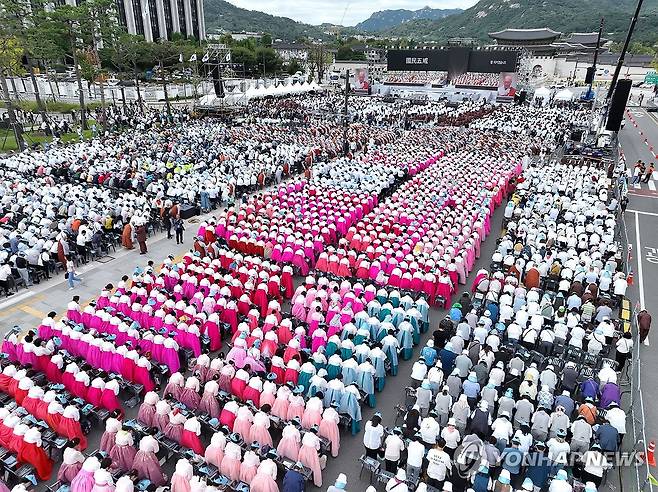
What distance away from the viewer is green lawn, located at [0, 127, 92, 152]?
3222cm

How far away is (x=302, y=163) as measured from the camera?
25953mm

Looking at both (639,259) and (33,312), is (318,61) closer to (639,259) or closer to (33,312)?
(639,259)

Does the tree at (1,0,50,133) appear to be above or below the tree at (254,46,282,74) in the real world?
above

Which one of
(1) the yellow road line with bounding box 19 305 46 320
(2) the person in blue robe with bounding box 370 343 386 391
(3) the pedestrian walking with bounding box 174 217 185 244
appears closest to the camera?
(2) the person in blue robe with bounding box 370 343 386 391

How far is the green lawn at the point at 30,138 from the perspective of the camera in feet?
106

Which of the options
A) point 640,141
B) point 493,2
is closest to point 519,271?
point 640,141

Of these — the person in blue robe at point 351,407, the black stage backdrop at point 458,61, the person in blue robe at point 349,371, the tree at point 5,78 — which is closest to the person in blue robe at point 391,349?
the person in blue robe at point 349,371

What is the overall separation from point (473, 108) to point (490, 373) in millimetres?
41980

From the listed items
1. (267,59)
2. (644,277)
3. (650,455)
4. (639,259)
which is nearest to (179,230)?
(650,455)

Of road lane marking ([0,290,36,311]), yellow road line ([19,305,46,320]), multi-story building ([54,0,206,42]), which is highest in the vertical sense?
multi-story building ([54,0,206,42])

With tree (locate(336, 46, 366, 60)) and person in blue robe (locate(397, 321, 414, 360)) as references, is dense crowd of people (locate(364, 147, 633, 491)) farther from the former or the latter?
tree (locate(336, 46, 366, 60))

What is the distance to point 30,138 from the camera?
34406mm

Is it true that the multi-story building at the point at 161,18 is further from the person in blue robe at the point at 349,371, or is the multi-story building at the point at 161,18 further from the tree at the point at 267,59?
the person in blue robe at the point at 349,371

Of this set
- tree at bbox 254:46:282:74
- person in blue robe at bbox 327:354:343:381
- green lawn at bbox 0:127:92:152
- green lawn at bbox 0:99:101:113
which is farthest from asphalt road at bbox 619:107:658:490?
tree at bbox 254:46:282:74
